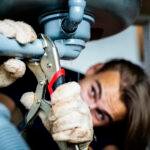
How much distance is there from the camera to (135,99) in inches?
38.4

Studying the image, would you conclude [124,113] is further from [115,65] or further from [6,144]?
[6,144]

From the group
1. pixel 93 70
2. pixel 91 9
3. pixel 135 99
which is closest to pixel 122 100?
pixel 135 99

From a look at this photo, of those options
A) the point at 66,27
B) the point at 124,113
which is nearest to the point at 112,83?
the point at 124,113

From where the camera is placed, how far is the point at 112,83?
100 cm

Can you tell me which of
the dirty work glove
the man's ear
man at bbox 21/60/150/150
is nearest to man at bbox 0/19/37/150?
the dirty work glove

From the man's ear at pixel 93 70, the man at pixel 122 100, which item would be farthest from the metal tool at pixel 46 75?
the man's ear at pixel 93 70

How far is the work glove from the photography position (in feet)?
1.06

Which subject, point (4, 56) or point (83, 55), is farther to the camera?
point (83, 55)

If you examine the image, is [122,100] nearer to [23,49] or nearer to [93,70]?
[93,70]

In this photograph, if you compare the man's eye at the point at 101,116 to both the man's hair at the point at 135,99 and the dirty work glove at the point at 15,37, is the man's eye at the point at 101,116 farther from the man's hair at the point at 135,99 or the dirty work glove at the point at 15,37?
the dirty work glove at the point at 15,37

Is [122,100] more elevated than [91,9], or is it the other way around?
[91,9]

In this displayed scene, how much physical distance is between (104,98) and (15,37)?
0.64 meters

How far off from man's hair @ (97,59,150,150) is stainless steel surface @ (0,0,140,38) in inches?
20.7

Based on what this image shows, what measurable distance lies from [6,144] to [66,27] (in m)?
0.14
